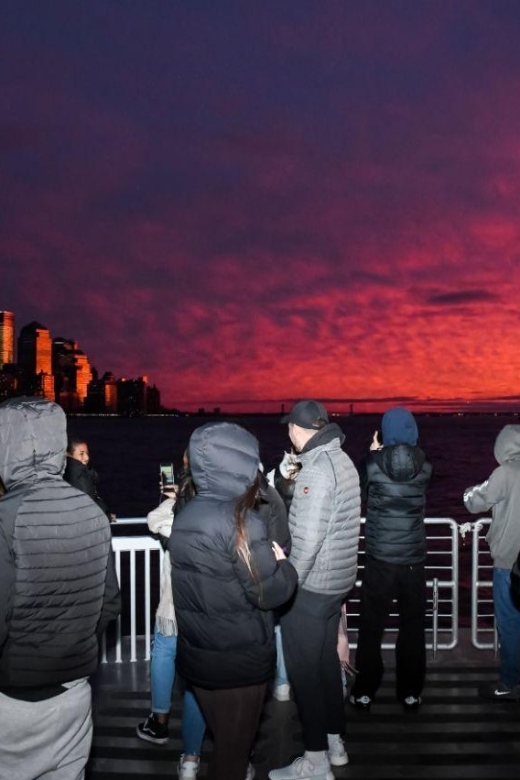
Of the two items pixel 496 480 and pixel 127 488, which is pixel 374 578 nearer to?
pixel 496 480

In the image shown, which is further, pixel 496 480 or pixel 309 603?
pixel 496 480

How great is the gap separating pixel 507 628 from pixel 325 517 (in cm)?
212

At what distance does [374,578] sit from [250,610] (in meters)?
1.99

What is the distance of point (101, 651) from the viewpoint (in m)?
5.36

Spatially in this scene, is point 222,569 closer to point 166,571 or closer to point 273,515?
point 273,515

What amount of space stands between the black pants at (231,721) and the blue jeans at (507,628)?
257cm

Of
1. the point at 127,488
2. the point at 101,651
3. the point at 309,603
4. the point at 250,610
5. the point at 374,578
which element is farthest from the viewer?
the point at 127,488

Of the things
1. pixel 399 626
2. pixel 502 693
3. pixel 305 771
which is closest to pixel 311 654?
pixel 305 771

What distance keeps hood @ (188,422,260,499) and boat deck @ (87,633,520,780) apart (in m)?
2.18

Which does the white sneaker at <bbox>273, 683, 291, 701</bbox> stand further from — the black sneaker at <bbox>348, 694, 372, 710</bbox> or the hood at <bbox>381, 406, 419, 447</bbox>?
the hood at <bbox>381, 406, 419, 447</bbox>

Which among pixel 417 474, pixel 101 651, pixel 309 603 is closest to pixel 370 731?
pixel 309 603

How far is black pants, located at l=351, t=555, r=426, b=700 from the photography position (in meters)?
4.54

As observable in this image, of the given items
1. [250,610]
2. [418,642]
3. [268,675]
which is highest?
[250,610]

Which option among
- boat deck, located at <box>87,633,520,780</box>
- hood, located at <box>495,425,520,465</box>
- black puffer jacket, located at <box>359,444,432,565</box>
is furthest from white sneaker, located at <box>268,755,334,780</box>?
hood, located at <box>495,425,520,465</box>
